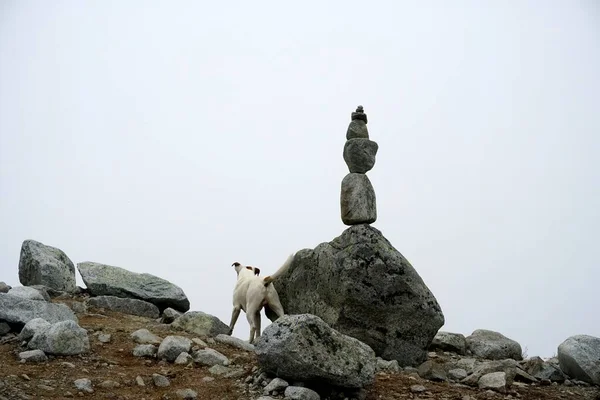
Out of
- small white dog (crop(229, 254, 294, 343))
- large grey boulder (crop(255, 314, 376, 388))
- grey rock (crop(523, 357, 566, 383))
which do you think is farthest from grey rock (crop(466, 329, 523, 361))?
large grey boulder (crop(255, 314, 376, 388))

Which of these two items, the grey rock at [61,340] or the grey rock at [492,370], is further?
the grey rock at [492,370]

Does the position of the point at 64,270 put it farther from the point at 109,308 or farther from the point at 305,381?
the point at 305,381

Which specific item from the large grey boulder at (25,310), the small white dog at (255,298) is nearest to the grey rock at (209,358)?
the small white dog at (255,298)

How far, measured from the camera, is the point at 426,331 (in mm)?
13586

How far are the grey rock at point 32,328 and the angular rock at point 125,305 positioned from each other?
4541mm

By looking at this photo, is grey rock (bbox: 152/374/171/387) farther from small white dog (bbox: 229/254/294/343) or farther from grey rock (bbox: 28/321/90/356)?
small white dog (bbox: 229/254/294/343)

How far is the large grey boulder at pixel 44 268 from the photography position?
1714cm

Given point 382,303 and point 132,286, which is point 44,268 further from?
point 382,303

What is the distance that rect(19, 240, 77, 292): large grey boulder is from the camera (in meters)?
17.1

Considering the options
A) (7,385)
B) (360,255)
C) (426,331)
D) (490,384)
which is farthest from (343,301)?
(7,385)

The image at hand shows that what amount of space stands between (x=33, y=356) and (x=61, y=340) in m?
0.54

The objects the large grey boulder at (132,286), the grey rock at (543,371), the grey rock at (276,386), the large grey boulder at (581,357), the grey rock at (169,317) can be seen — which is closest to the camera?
the grey rock at (276,386)

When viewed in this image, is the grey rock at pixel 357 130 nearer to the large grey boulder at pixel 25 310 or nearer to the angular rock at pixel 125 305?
the angular rock at pixel 125 305

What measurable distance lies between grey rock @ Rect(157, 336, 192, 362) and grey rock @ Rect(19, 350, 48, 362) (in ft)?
6.59
